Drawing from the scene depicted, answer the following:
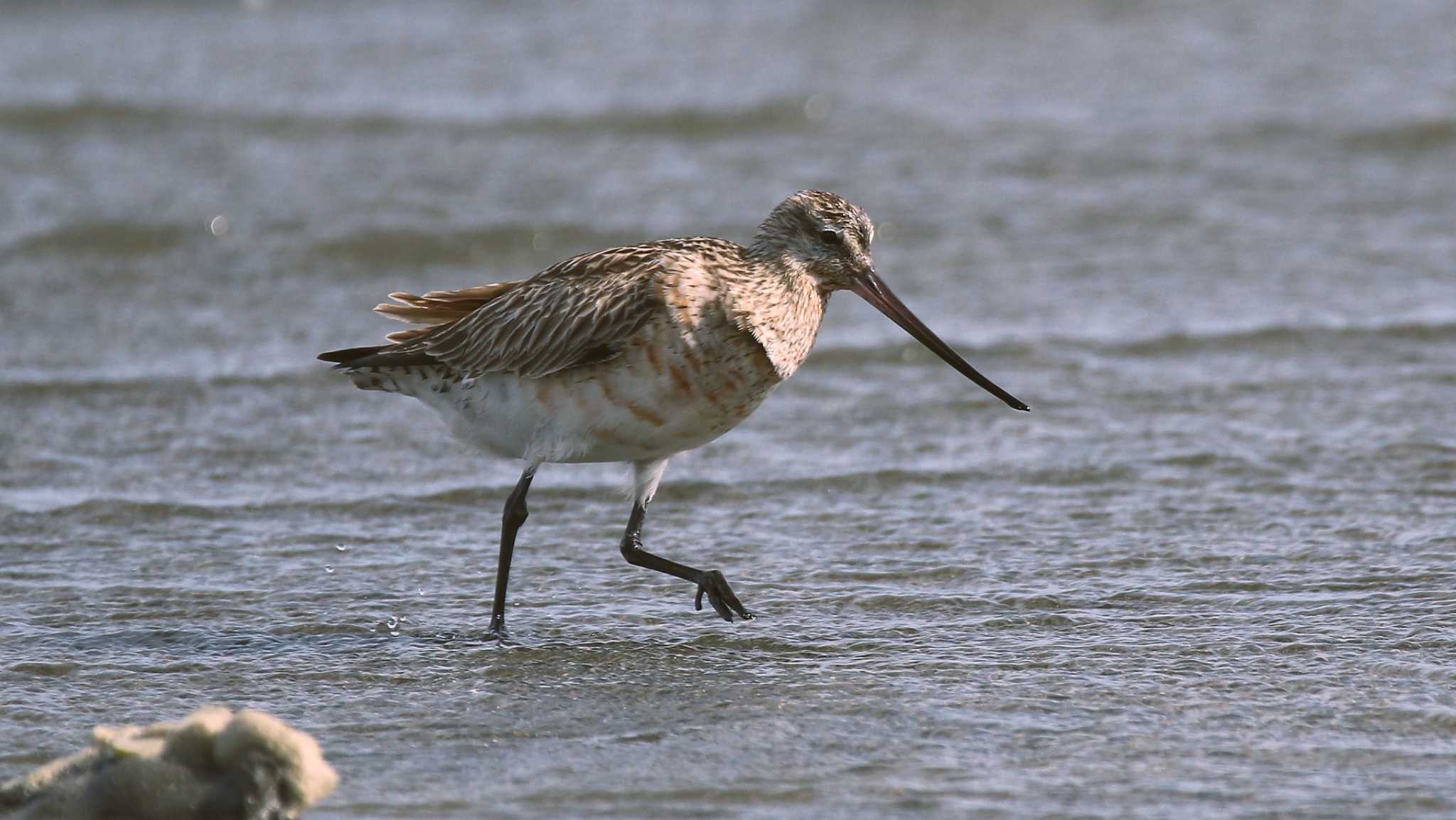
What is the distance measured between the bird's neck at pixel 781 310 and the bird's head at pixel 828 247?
0.02 meters

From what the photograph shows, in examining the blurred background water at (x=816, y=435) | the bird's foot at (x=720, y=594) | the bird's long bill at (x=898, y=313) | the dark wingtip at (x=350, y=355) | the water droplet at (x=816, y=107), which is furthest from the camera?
the water droplet at (x=816, y=107)

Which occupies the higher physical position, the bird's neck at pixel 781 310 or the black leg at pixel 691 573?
the bird's neck at pixel 781 310

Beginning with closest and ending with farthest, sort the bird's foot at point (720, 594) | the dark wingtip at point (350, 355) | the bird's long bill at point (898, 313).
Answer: the bird's foot at point (720, 594) < the bird's long bill at point (898, 313) < the dark wingtip at point (350, 355)

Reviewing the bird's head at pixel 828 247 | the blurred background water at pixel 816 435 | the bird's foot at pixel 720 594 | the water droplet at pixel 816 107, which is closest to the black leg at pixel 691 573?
the bird's foot at pixel 720 594

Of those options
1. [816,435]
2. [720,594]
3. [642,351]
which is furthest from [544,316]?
[816,435]

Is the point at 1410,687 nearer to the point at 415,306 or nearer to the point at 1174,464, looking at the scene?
the point at 1174,464

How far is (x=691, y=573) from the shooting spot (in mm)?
6023

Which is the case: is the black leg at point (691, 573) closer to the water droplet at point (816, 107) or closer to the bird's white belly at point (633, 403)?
the bird's white belly at point (633, 403)

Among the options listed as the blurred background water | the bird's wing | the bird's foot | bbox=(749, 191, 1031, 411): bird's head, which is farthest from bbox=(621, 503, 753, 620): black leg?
bbox=(749, 191, 1031, 411): bird's head

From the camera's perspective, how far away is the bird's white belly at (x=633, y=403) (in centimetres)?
592

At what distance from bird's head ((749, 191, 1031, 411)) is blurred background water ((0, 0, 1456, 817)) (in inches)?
35.0

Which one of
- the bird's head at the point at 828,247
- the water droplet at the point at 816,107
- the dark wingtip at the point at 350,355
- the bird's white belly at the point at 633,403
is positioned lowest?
the bird's white belly at the point at 633,403

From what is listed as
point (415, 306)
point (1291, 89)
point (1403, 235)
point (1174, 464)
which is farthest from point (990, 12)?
point (415, 306)

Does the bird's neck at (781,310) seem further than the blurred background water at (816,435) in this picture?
Yes
